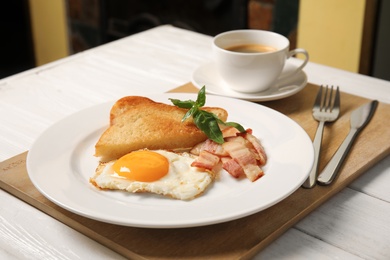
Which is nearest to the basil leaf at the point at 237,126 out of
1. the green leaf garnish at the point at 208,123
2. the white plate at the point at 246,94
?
the green leaf garnish at the point at 208,123

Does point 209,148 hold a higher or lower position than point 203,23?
higher

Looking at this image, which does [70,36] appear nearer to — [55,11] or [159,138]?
[55,11]

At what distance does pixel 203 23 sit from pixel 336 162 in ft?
6.18

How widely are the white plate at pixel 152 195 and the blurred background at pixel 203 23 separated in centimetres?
130

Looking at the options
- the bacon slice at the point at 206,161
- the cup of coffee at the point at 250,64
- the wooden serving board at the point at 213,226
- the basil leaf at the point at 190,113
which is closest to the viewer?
the wooden serving board at the point at 213,226

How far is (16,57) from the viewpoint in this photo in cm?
361

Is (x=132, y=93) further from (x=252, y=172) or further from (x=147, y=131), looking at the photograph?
(x=252, y=172)

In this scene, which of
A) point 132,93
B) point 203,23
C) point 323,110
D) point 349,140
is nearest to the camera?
point 349,140

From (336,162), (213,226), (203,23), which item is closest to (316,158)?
(336,162)

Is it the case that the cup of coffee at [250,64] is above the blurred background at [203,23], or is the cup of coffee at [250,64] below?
above

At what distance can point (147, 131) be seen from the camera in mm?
1054

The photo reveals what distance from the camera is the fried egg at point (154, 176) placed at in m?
0.91

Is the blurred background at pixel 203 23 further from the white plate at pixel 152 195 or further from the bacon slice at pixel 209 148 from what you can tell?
the bacon slice at pixel 209 148

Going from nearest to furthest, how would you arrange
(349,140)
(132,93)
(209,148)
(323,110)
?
(209,148) < (349,140) < (323,110) < (132,93)
